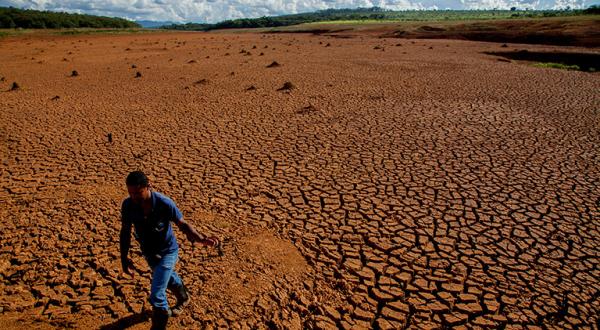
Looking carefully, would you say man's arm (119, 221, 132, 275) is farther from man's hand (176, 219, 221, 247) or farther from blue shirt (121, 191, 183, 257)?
man's hand (176, 219, 221, 247)

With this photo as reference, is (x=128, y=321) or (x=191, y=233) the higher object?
(x=191, y=233)

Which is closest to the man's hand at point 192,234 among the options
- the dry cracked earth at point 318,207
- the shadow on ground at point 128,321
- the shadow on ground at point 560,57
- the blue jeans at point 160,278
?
the blue jeans at point 160,278

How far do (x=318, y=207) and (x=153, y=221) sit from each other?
345 centimetres

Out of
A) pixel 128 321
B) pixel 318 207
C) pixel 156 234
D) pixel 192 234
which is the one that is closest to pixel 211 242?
pixel 192 234

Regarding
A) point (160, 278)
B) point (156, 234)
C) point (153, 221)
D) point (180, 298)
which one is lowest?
point (180, 298)

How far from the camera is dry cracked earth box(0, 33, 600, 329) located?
14.0 feet

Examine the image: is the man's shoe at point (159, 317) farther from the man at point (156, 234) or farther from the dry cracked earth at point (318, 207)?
the dry cracked earth at point (318, 207)

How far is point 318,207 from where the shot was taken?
643cm

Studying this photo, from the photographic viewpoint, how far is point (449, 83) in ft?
54.6

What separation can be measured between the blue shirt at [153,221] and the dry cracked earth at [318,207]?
3.40ft

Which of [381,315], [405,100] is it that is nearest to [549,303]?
[381,315]

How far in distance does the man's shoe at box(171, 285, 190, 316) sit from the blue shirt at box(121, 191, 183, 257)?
1.94 feet

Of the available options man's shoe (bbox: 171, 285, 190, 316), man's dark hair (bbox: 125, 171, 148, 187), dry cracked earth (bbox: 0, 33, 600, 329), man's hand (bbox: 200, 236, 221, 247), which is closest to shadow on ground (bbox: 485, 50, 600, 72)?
dry cracked earth (bbox: 0, 33, 600, 329)

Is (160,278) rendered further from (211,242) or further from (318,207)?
(318,207)
